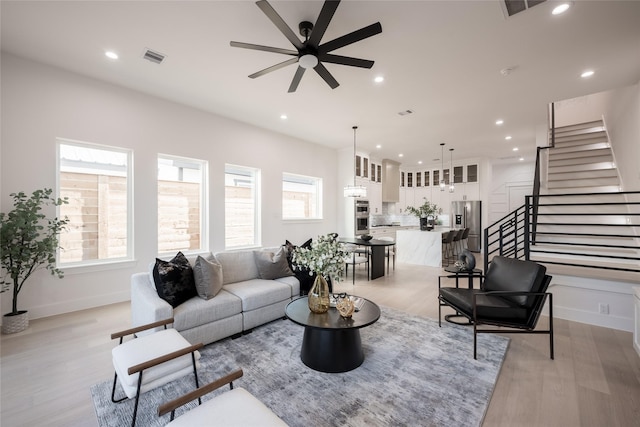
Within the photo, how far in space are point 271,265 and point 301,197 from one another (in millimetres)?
3737

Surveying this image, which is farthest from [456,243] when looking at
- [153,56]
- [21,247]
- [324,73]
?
[21,247]

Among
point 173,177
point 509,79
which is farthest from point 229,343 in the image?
point 509,79

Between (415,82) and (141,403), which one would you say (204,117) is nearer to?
(415,82)

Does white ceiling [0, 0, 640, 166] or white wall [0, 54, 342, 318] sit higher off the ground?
white ceiling [0, 0, 640, 166]

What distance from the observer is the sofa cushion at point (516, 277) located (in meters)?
2.66

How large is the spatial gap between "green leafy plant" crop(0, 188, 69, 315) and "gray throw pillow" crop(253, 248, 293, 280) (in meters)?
2.43

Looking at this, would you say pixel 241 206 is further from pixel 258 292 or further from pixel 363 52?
pixel 363 52

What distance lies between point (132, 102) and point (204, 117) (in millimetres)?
1141

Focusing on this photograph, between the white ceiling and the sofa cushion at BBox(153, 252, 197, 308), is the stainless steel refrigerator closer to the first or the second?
the white ceiling

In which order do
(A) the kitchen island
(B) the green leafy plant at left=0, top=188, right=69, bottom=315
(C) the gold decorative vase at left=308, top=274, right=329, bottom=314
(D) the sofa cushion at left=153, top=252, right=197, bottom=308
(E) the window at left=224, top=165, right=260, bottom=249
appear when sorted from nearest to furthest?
(C) the gold decorative vase at left=308, top=274, right=329, bottom=314
(D) the sofa cushion at left=153, top=252, right=197, bottom=308
(B) the green leafy plant at left=0, top=188, right=69, bottom=315
(E) the window at left=224, top=165, right=260, bottom=249
(A) the kitchen island

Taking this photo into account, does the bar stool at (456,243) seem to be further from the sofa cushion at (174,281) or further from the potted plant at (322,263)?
the sofa cushion at (174,281)

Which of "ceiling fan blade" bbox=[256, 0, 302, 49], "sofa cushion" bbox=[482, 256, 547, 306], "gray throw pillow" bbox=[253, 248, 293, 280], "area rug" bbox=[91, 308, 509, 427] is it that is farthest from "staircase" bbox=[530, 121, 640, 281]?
"ceiling fan blade" bbox=[256, 0, 302, 49]

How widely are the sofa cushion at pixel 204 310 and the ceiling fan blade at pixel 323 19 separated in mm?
2669

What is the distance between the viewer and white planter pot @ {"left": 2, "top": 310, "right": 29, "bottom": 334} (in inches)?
118
